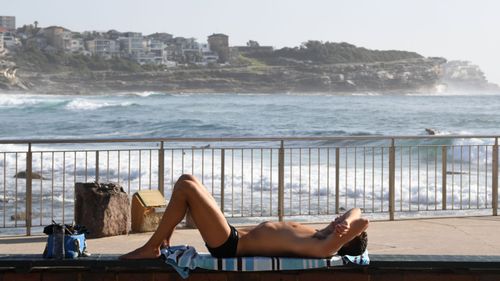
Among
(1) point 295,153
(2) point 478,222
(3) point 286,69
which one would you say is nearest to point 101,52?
(3) point 286,69

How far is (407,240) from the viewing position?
29.0ft

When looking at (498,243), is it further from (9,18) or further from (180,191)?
(9,18)

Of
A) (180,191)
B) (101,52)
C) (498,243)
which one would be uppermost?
(101,52)

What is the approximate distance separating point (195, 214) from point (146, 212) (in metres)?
3.94

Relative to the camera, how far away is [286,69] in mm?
124188

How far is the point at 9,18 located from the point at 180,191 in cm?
19248

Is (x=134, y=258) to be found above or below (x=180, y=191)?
below

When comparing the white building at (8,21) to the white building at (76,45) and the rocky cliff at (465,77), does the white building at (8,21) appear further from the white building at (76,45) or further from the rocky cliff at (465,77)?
the rocky cliff at (465,77)

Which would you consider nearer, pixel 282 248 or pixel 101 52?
pixel 282 248

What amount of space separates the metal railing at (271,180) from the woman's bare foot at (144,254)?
376 cm

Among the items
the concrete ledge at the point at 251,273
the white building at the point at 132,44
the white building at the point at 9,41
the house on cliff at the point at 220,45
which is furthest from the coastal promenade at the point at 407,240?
the white building at the point at 132,44

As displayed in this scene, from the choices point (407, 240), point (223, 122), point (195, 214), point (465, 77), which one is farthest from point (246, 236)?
point (465, 77)

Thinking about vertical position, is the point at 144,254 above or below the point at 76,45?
below

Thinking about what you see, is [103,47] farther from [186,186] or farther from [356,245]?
[356,245]
